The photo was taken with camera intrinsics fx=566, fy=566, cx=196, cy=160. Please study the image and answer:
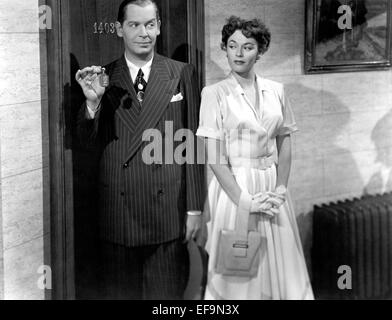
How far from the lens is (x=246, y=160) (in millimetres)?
1707

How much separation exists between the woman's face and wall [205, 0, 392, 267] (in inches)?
1.1

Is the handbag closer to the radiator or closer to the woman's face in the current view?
the radiator

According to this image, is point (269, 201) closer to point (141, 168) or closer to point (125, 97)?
point (141, 168)

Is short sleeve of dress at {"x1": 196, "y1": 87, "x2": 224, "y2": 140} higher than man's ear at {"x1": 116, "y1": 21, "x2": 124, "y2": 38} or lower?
lower

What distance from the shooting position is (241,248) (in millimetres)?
1730

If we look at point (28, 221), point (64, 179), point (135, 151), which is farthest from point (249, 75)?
point (28, 221)

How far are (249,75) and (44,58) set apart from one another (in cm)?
63

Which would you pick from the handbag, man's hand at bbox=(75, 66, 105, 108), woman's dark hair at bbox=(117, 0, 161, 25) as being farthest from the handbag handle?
woman's dark hair at bbox=(117, 0, 161, 25)

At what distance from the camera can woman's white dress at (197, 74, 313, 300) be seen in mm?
1701

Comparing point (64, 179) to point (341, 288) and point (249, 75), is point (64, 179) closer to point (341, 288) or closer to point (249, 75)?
point (249, 75)

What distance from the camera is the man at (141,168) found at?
1.75 meters

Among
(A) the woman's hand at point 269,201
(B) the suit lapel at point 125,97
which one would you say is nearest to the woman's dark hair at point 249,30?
(B) the suit lapel at point 125,97

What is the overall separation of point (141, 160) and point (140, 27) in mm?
408

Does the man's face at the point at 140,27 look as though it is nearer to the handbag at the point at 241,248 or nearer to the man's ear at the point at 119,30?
the man's ear at the point at 119,30
